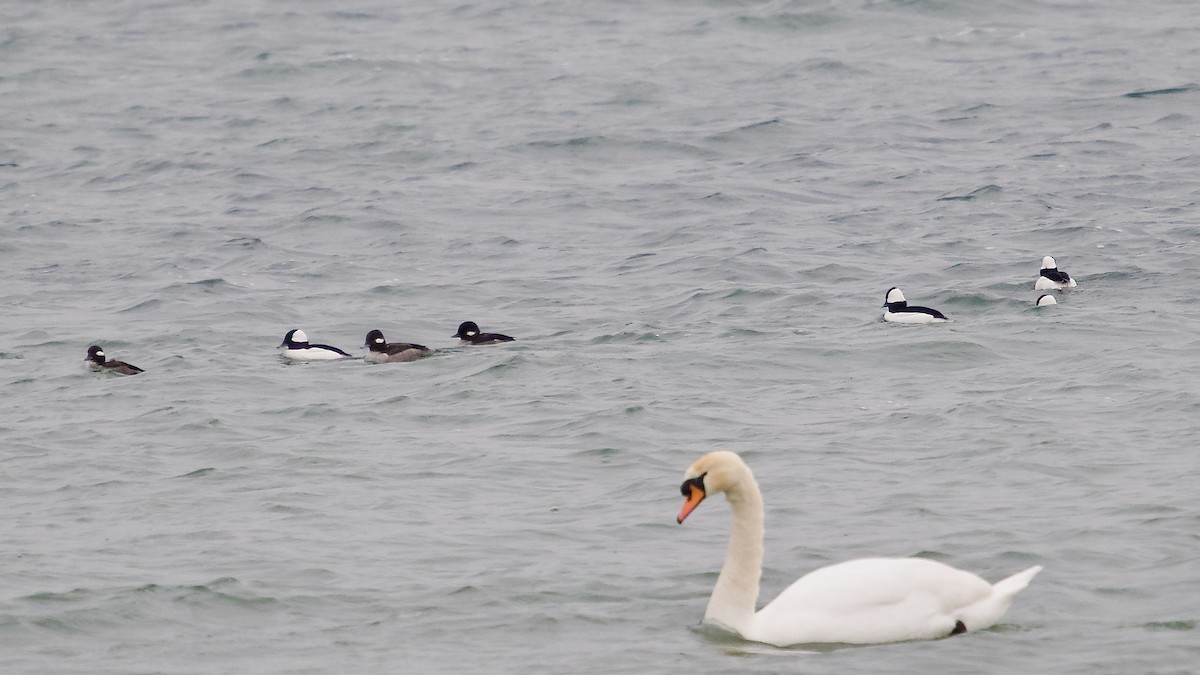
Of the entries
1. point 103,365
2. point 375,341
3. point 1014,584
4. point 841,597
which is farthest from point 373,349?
point 1014,584

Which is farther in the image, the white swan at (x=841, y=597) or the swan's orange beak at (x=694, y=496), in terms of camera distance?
the swan's orange beak at (x=694, y=496)

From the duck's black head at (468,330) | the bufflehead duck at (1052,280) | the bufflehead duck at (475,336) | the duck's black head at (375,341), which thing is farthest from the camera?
the bufflehead duck at (1052,280)

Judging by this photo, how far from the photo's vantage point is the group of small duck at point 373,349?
1831 cm

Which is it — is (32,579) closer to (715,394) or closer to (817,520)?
(817,520)

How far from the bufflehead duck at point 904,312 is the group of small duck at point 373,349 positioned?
3.87 metres

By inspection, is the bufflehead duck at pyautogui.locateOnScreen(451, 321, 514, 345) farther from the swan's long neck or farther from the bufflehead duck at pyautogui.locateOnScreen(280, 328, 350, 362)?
the swan's long neck

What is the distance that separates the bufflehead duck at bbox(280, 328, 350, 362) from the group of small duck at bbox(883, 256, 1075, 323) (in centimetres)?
558

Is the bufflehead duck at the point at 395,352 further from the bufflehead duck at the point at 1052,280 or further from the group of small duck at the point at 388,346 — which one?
the bufflehead duck at the point at 1052,280

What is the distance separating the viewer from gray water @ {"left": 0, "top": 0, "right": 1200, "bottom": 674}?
1005 centimetres

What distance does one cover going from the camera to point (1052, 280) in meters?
20.0

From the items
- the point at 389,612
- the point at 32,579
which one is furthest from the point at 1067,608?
the point at 32,579

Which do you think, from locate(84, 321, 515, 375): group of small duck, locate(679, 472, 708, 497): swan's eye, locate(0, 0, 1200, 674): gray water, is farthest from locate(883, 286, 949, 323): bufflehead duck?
locate(679, 472, 708, 497): swan's eye

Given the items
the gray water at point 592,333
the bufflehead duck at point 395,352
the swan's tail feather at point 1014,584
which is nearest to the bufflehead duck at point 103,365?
the gray water at point 592,333

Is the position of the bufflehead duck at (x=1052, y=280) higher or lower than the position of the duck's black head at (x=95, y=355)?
higher
